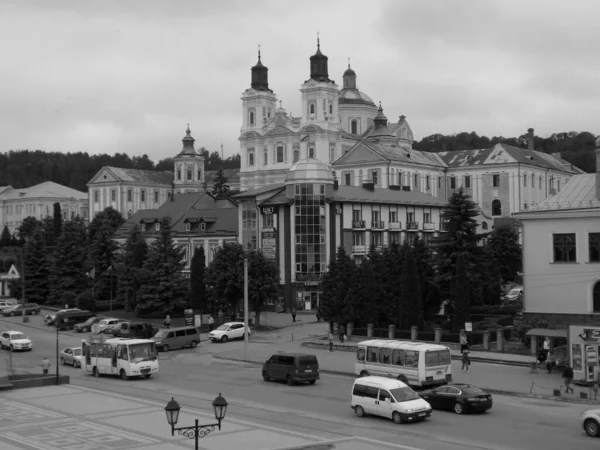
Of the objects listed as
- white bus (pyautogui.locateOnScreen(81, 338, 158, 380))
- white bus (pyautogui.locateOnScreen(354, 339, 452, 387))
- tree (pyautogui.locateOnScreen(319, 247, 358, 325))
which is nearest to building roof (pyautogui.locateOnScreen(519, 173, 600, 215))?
tree (pyautogui.locateOnScreen(319, 247, 358, 325))

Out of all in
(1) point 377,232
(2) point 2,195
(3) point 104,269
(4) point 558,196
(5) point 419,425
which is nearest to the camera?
(5) point 419,425

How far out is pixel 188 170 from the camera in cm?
16950

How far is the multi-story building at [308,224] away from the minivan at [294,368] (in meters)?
33.3

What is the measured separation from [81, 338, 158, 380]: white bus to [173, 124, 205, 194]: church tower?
128 metres

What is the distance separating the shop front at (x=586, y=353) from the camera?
1353 inches

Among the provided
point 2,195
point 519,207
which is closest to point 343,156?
point 519,207

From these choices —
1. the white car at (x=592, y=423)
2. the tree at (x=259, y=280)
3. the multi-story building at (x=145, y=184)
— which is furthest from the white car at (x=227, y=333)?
the multi-story building at (x=145, y=184)

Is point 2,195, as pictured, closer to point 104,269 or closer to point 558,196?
point 104,269

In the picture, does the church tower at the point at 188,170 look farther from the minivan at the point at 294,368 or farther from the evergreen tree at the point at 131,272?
the minivan at the point at 294,368

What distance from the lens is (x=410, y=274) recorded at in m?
51.2

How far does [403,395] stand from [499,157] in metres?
99.4

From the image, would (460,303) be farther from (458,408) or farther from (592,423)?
(592,423)

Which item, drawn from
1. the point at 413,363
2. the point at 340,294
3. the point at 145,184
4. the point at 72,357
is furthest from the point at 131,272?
the point at 145,184

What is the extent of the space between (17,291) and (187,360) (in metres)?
44.8
